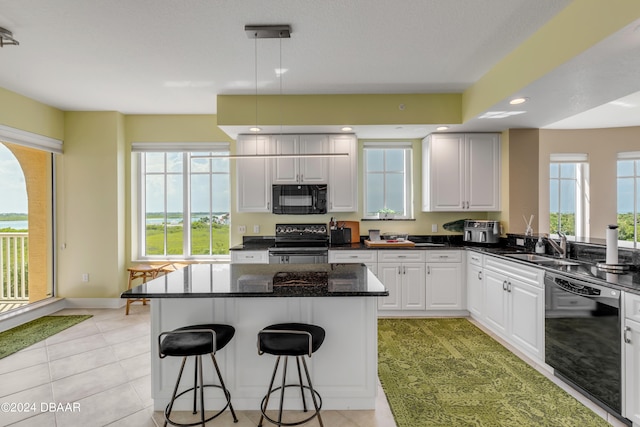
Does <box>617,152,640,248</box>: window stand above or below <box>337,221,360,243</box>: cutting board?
above

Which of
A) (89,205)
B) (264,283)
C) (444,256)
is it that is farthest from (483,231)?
(89,205)

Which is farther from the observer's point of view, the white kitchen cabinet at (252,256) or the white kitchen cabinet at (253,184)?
the white kitchen cabinet at (253,184)

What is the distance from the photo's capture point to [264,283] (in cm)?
Result: 229

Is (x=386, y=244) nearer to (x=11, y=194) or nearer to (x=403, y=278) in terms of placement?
(x=403, y=278)

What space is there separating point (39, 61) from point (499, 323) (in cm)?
518

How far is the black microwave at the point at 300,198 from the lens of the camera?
14.9ft

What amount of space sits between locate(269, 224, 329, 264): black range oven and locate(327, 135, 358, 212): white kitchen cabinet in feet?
1.49

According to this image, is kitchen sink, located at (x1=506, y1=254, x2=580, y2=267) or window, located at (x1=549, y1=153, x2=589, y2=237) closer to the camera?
kitchen sink, located at (x1=506, y1=254, x2=580, y2=267)

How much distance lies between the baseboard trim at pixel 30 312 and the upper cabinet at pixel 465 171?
5.33m

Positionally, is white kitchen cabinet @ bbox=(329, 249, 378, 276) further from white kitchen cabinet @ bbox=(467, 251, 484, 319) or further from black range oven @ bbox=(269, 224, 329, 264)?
white kitchen cabinet @ bbox=(467, 251, 484, 319)

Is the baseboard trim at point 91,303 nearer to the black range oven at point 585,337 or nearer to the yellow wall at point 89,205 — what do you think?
the yellow wall at point 89,205

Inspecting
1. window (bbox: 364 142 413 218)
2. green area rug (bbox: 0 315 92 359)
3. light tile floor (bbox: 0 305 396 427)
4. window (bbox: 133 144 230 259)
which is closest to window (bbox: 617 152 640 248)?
window (bbox: 364 142 413 218)

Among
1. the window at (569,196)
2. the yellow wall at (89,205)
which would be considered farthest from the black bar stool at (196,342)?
the window at (569,196)

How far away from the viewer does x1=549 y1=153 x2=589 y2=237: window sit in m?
5.58
